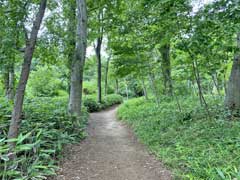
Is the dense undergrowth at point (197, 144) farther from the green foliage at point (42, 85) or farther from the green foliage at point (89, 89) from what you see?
the green foliage at point (89, 89)

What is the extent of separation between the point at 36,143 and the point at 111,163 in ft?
5.29

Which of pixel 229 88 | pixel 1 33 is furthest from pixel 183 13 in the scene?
pixel 1 33

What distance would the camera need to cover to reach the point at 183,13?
559 cm

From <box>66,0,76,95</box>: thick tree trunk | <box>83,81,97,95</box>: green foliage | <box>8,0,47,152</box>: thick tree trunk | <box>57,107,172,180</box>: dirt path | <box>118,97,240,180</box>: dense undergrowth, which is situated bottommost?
<box>57,107,172,180</box>: dirt path

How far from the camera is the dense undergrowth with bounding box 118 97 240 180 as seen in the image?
3.52 meters

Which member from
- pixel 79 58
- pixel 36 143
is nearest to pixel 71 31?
pixel 79 58

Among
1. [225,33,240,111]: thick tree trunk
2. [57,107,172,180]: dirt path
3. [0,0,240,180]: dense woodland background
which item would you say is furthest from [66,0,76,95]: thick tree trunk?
[225,33,240,111]: thick tree trunk

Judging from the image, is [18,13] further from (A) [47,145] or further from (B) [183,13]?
(B) [183,13]

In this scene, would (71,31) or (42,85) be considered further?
(42,85)

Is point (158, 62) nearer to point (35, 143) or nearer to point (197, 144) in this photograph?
point (197, 144)

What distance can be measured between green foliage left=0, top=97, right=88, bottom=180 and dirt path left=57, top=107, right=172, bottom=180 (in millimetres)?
323

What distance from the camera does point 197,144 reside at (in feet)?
15.9

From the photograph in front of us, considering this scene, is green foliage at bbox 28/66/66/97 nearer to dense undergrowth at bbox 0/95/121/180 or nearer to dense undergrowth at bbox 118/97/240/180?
dense undergrowth at bbox 0/95/121/180

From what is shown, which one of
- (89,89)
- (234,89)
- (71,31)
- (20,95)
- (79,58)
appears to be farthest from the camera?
(89,89)
